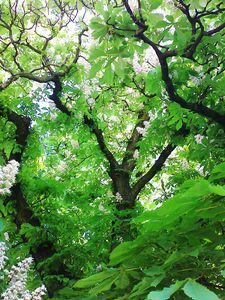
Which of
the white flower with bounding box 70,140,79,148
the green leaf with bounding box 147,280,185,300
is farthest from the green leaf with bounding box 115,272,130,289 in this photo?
the white flower with bounding box 70,140,79,148

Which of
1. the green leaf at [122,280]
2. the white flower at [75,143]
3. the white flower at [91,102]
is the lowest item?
the green leaf at [122,280]

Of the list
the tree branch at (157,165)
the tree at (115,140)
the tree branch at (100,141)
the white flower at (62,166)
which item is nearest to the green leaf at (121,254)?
the tree at (115,140)

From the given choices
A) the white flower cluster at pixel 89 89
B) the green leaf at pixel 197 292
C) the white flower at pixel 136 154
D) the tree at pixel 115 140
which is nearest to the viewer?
the green leaf at pixel 197 292

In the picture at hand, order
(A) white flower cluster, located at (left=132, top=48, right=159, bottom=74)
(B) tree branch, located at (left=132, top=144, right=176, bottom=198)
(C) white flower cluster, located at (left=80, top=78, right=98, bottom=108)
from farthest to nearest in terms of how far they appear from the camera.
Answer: (B) tree branch, located at (left=132, top=144, right=176, bottom=198) → (C) white flower cluster, located at (left=80, top=78, right=98, bottom=108) → (A) white flower cluster, located at (left=132, top=48, right=159, bottom=74)

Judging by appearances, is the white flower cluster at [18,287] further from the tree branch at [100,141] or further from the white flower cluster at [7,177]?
the tree branch at [100,141]

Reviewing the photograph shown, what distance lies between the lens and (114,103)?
7953 millimetres

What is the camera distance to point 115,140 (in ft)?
28.0

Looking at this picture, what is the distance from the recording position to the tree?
1759 mm

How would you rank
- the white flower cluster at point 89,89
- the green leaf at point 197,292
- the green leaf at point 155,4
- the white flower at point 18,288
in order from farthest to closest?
the white flower cluster at point 89,89 < the green leaf at point 155,4 < the white flower at point 18,288 < the green leaf at point 197,292

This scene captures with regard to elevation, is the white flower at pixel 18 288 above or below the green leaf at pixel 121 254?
above

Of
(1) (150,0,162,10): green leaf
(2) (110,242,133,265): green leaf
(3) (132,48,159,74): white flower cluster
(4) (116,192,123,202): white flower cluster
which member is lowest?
(2) (110,242,133,265): green leaf

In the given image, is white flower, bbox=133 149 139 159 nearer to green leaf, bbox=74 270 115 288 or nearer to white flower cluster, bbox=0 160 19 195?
white flower cluster, bbox=0 160 19 195

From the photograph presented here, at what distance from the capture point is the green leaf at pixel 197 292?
4.05 ft

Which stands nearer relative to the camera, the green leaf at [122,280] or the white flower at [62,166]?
the green leaf at [122,280]
